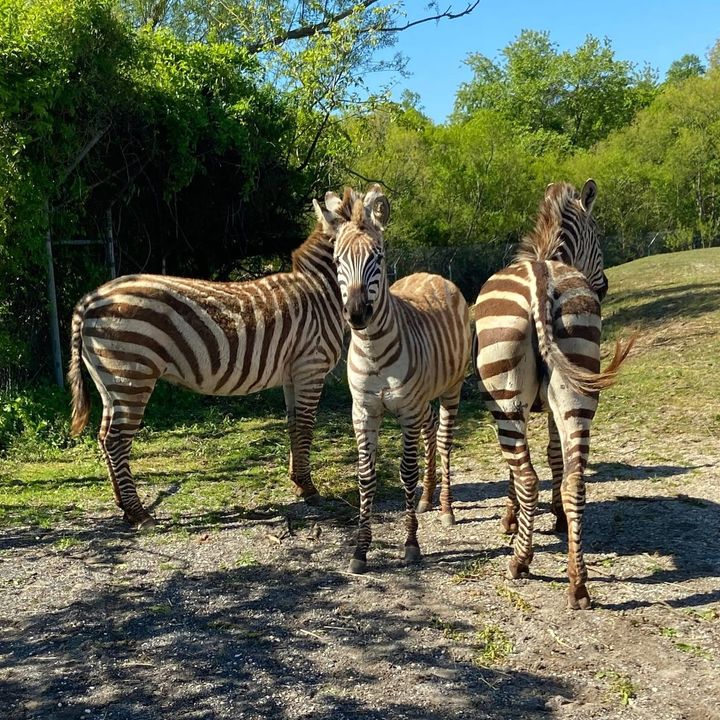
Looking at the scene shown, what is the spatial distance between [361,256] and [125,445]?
9.94 feet

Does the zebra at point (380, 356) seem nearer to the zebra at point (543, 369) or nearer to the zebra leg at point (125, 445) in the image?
the zebra at point (543, 369)

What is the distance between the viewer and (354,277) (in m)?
4.54

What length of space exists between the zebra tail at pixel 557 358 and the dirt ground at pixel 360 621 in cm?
139

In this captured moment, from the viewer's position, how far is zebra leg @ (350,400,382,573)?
5.14 meters

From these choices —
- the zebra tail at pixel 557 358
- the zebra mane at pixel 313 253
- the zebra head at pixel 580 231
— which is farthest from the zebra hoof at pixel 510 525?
the zebra mane at pixel 313 253

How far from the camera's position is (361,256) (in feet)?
15.0

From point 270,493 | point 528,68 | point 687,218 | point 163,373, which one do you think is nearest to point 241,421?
point 270,493

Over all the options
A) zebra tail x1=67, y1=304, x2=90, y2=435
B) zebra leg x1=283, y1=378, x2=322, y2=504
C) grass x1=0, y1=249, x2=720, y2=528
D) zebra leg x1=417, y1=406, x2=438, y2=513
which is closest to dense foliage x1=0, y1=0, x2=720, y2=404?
grass x1=0, y1=249, x2=720, y2=528

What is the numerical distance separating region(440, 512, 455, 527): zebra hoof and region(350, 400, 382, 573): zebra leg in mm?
1035

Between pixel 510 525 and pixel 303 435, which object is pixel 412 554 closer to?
pixel 510 525

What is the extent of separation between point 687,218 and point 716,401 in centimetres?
3243

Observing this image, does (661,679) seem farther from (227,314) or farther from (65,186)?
(65,186)

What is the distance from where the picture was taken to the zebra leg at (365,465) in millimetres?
5137

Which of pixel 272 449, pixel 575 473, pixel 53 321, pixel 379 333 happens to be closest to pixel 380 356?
pixel 379 333
